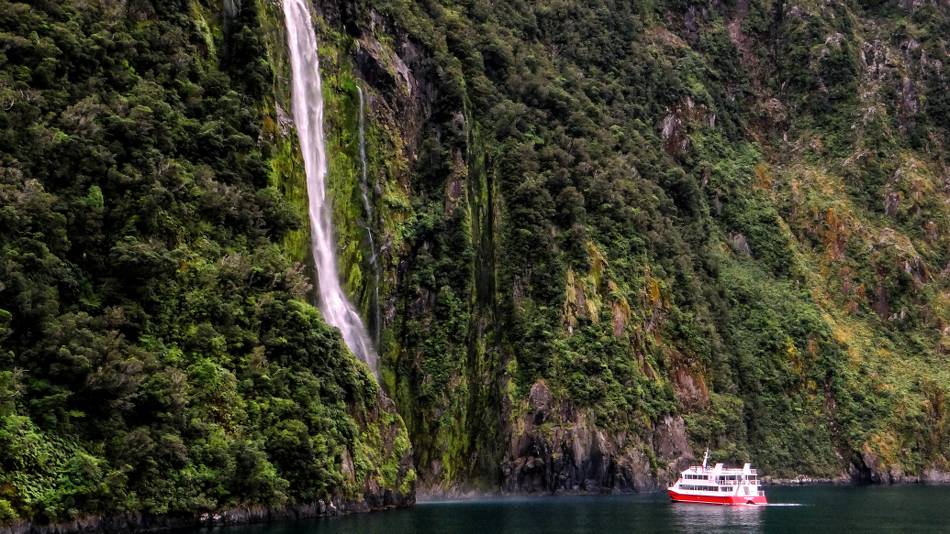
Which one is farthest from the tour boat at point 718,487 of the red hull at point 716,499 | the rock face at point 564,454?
the rock face at point 564,454

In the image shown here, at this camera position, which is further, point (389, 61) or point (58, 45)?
point (389, 61)

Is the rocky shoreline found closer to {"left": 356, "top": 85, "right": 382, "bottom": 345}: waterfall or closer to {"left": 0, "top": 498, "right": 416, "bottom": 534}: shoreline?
{"left": 0, "top": 498, "right": 416, "bottom": 534}: shoreline

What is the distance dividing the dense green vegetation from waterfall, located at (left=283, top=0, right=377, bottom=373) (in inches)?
242

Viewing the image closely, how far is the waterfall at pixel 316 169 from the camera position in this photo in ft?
248

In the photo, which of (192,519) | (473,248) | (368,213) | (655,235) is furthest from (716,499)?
(192,519)

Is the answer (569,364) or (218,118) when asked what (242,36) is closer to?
(218,118)

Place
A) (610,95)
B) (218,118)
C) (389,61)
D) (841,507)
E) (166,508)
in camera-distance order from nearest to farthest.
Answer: (166,508), (218,118), (841,507), (389,61), (610,95)

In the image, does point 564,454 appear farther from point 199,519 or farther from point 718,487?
point 199,519

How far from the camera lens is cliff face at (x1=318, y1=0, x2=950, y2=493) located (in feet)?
278

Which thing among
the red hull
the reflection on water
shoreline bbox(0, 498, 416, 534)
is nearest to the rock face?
the red hull

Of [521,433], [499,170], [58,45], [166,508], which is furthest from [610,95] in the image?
[166,508]

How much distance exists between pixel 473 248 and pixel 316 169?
16.6m

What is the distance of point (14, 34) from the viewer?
56.1 metres

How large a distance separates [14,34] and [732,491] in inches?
2333
